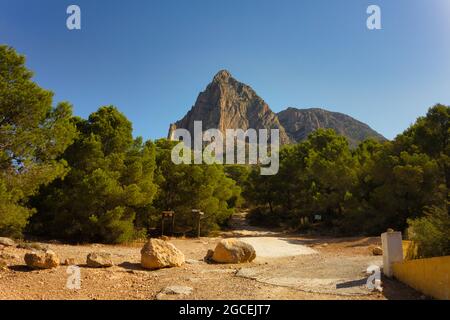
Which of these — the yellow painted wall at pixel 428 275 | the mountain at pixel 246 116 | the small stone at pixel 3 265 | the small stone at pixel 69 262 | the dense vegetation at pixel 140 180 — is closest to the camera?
the yellow painted wall at pixel 428 275

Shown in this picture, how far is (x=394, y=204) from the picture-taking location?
69.5 feet

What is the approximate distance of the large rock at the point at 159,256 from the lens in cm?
1023

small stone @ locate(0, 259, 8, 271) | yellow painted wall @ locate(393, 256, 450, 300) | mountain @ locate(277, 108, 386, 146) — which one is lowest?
small stone @ locate(0, 259, 8, 271)

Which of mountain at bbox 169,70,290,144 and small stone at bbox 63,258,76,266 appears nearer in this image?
small stone at bbox 63,258,76,266

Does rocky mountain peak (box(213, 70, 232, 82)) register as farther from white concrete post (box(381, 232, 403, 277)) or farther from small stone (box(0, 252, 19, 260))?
white concrete post (box(381, 232, 403, 277))

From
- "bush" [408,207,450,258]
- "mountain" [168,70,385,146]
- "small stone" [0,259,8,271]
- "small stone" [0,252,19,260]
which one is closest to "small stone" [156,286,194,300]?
"small stone" [0,259,8,271]

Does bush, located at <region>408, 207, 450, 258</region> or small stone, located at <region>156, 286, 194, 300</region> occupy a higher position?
bush, located at <region>408, 207, 450, 258</region>

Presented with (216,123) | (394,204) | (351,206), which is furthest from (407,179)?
(216,123)

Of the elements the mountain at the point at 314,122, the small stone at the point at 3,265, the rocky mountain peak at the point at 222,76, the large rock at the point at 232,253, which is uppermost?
the rocky mountain peak at the point at 222,76

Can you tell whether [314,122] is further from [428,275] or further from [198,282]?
[428,275]

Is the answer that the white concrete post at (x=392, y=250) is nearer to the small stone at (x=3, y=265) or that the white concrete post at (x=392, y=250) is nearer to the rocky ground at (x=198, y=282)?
the rocky ground at (x=198, y=282)

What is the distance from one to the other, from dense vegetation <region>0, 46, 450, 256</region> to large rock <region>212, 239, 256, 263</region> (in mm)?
4868

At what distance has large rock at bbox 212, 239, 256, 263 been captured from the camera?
38.9 feet

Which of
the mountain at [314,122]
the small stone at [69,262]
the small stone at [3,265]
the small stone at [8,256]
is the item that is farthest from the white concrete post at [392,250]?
the mountain at [314,122]
